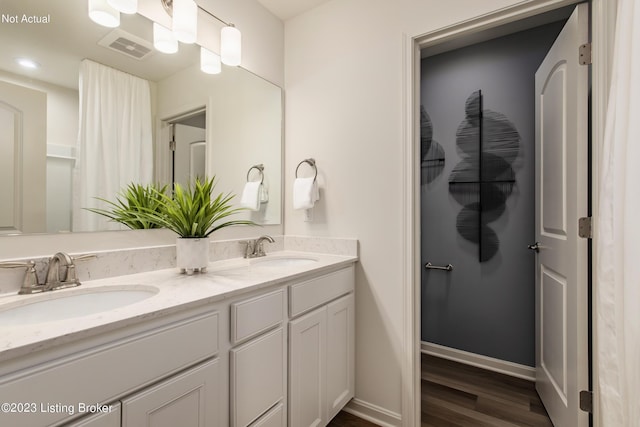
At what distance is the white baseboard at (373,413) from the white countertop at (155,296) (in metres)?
0.80

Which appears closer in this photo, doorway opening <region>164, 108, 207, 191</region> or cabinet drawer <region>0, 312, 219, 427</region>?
cabinet drawer <region>0, 312, 219, 427</region>

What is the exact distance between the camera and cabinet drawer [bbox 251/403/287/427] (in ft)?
3.83

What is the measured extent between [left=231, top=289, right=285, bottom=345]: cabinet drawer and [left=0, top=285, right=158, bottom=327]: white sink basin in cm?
29

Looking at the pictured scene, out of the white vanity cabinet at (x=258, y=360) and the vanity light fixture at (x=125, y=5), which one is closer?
the white vanity cabinet at (x=258, y=360)

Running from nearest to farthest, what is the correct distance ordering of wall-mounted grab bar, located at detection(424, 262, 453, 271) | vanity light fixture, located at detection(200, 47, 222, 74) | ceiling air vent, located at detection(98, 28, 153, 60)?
ceiling air vent, located at detection(98, 28, 153, 60) → vanity light fixture, located at detection(200, 47, 222, 74) → wall-mounted grab bar, located at detection(424, 262, 453, 271)

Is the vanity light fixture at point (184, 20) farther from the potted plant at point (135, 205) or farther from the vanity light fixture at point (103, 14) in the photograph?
the potted plant at point (135, 205)

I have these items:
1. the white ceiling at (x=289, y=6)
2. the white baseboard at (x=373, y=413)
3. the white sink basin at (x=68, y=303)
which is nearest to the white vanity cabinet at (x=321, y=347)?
the white baseboard at (x=373, y=413)

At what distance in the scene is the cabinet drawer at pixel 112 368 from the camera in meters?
0.63

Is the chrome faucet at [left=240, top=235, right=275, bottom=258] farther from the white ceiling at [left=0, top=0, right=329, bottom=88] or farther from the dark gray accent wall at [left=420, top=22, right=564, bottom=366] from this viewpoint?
the dark gray accent wall at [left=420, top=22, right=564, bottom=366]

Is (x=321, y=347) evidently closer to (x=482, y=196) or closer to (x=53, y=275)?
(x=53, y=275)

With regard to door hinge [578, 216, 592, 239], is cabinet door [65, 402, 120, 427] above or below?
below

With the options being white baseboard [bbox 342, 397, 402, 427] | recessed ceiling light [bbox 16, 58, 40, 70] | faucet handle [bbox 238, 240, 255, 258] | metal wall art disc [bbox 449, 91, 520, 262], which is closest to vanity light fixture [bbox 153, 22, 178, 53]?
recessed ceiling light [bbox 16, 58, 40, 70]

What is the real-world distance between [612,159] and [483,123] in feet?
4.55

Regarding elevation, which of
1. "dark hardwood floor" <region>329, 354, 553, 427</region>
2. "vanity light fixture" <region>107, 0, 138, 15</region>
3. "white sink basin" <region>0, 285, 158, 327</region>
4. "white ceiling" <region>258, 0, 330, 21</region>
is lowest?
"dark hardwood floor" <region>329, 354, 553, 427</region>
